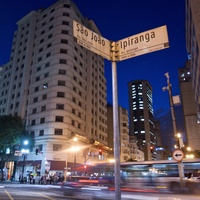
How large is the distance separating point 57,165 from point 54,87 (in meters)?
17.3

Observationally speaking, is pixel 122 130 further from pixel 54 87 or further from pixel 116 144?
pixel 116 144

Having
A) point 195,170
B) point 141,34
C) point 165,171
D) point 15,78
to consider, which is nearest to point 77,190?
point 141,34

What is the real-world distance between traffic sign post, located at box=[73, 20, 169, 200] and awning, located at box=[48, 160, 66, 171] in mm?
41924

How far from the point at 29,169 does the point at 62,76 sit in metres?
22.0

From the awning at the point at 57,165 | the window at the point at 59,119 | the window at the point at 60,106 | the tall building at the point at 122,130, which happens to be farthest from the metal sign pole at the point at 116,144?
the tall building at the point at 122,130

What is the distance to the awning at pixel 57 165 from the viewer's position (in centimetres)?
4372

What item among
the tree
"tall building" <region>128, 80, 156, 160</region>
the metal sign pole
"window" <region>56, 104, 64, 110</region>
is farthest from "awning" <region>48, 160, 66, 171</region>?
"tall building" <region>128, 80, 156, 160</region>

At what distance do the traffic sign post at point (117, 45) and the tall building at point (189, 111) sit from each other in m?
76.4

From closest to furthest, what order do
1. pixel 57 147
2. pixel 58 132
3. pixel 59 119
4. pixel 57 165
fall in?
1. pixel 57 165
2. pixel 57 147
3. pixel 58 132
4. pixel 59 119

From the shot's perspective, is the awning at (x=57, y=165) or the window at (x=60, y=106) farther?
the window at (x=60, y=106)

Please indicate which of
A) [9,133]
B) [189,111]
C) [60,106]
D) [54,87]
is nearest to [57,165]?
[9,133]

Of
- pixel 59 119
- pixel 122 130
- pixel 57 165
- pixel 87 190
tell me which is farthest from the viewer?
pixel 122 130

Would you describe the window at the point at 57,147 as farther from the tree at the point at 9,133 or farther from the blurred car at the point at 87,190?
the blurred car at the point at 87,190

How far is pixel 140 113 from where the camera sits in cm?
17588
